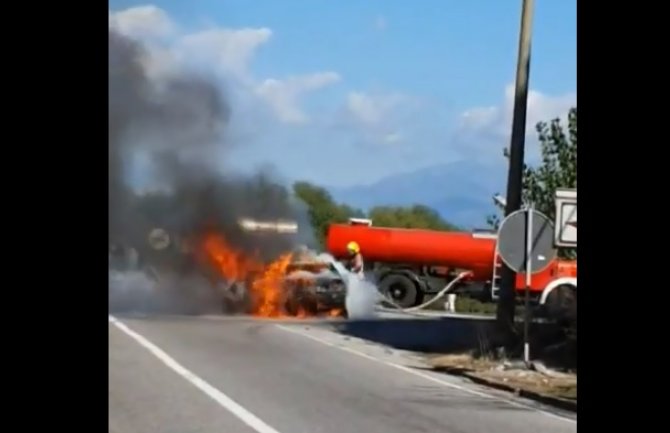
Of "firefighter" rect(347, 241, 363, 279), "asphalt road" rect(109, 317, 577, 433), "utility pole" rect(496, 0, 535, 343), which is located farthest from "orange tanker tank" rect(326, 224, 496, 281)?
"utility pole" rect(496, 0, 535, 343)

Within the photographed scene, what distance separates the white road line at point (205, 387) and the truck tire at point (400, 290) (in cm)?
551

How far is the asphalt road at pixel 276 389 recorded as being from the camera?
20.5 feet

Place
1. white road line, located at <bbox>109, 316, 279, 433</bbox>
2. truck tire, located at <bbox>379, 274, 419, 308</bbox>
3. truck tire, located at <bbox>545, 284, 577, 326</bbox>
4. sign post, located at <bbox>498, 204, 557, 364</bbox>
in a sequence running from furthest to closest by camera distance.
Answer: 1. truck tire, located at <bbox>379, 274, 419, 308</bbox>
2. truck tire, located at <bbox>545, 284, 577, 326</bbox>
3. sign post, located at <bbox>498, 204, 557, 364</bbox>
4. white road line, located at <bbox>109, 316, 279, 433</bbox>

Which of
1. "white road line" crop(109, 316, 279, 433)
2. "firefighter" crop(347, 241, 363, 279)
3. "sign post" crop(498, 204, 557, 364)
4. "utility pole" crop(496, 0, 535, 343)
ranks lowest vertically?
"white road line" crop(109, 316, 279, 433)

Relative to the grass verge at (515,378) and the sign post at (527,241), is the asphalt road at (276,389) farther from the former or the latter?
the sign post at (527,241)

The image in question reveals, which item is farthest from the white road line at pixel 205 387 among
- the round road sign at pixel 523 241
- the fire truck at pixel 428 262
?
the fire truck at pixel 428 262

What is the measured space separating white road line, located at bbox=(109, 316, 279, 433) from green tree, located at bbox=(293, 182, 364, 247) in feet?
3.38

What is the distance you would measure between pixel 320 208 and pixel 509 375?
3342 millimetres

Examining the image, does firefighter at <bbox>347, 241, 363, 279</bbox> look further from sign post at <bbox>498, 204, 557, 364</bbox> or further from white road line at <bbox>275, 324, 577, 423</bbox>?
sign post at <bbox>498, 204, 557, 364</bbox>

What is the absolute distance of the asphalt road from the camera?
6.25 meters
